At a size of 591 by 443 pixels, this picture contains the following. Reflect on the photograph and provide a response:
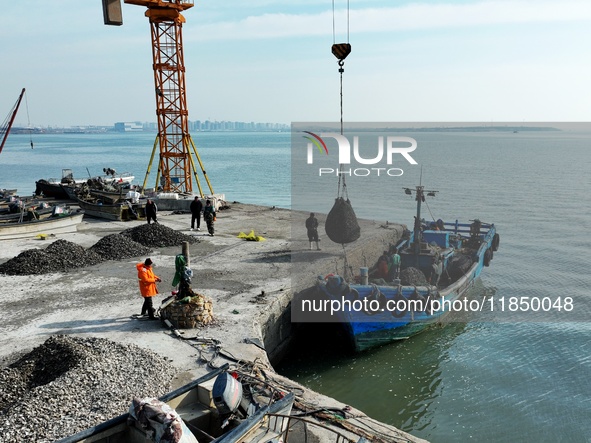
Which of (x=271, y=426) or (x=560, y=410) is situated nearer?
(x=271, y=426)

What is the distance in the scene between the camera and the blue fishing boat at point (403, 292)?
42.6ft

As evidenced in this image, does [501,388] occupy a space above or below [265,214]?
below

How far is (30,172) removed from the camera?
7988 cm

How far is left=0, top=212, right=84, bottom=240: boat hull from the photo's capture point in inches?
757

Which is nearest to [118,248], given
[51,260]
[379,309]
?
[51,260]

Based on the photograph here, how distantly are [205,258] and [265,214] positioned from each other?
9486 mm

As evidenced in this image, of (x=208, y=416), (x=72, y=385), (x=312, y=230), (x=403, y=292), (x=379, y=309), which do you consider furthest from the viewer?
(x=312, y=230)

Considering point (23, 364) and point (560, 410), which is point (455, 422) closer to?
point (560, 410)

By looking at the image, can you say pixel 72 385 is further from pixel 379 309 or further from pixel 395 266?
pixel 395 266

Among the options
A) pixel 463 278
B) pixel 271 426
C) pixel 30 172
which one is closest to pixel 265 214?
pixel 463 278

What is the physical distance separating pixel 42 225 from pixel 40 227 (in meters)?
0.11

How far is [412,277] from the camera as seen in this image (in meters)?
15.3

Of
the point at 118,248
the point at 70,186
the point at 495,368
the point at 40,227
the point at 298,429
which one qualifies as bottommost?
the point at 495,368

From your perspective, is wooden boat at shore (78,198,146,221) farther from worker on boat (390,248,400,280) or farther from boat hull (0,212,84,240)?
worker on boat (390,248,400,280)
